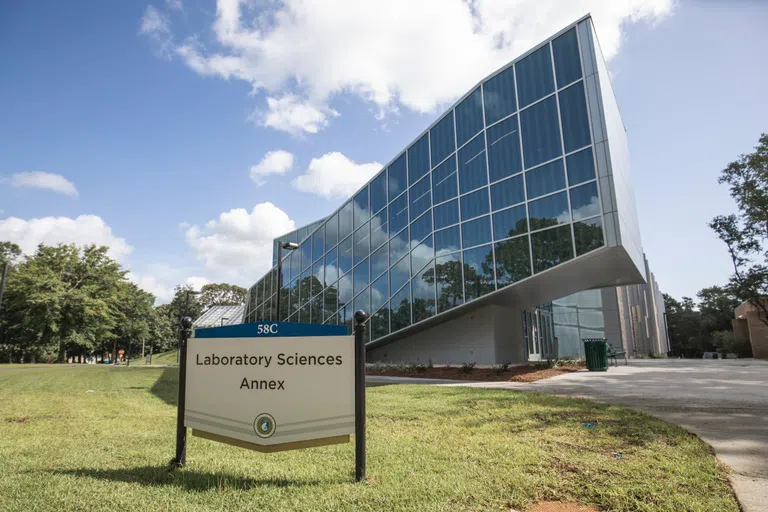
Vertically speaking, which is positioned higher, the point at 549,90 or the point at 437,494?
the point at 549,90

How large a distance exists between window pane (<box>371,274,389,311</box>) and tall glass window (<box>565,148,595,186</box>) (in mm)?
11767

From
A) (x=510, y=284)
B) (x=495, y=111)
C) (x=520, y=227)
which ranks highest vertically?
(x=495, y=111)

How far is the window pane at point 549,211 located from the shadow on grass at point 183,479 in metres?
15.2

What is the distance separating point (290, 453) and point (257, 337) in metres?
1.95

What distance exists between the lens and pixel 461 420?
7227mm

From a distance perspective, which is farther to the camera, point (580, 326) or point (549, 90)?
point (580, 326)

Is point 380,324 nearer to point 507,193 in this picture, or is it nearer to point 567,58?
point 507,193

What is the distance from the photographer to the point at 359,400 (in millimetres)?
4176

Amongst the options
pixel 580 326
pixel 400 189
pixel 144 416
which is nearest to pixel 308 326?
pixel 144 416

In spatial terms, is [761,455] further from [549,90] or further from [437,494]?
[549,90]

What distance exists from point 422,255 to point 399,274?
2.11 meters

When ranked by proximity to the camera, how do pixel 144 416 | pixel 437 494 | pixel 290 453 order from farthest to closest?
pixel 144 416 → pixel 290 453 → pixel 437 494

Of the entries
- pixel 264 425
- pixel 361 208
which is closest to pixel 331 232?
pixel 361 208

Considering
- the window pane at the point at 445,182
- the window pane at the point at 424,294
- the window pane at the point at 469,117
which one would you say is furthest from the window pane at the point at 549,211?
the window pane at the point at 424,294
